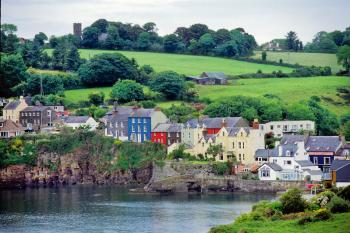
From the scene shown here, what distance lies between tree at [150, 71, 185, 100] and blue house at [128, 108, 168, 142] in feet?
48.0

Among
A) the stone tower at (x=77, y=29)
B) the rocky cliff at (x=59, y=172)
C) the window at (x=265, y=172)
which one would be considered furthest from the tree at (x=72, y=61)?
the window at (x=265, y=172)

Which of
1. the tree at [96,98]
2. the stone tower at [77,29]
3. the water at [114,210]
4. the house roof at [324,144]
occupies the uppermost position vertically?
the stone tower at [77,29]

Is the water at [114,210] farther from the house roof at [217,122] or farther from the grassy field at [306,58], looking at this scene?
the grassy field at [306,58]

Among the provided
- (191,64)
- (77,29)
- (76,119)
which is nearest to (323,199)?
(76,119)

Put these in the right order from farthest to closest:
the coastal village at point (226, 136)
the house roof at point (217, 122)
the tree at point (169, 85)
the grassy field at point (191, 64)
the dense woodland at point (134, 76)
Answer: the grassy field at point (191, 64)
the tree at point (169, 85)
the dense woodland at point (134, 76)
the house roof at point (217, 122)
the coastal village at point (226, 136)

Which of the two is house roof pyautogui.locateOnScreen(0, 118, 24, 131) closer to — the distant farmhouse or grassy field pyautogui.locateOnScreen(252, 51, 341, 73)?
the distant farmhouse

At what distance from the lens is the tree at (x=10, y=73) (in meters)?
108

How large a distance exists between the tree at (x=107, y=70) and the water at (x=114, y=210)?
33.6 metres

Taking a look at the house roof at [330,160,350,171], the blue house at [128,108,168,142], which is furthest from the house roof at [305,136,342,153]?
the blue house at [128,108,168,142]

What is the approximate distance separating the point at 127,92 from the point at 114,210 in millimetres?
38263

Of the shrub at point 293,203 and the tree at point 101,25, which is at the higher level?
the tree at point 101,25

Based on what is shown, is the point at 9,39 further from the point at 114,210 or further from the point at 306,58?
the point at 114,210

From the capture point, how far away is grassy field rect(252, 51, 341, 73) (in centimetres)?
12712

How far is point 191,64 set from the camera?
421ft
